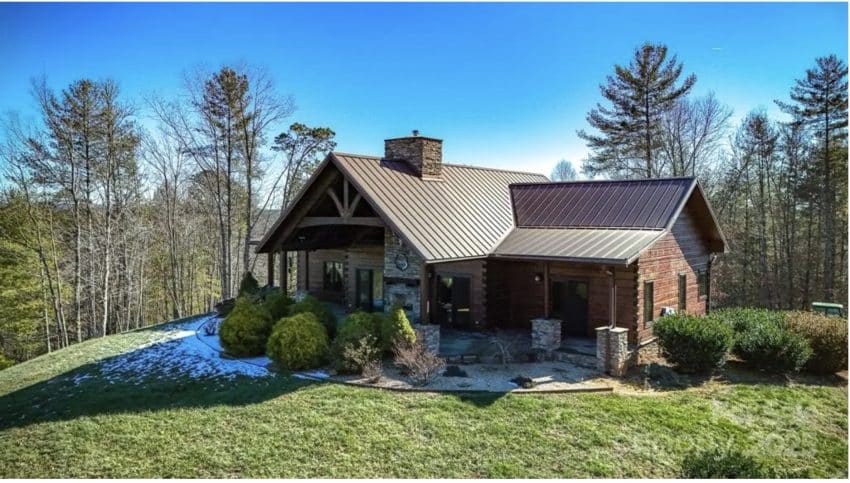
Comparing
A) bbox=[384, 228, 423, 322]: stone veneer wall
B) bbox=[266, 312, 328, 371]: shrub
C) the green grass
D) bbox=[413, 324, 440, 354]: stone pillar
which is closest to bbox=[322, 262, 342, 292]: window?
bbox=[384, 228, 423, 322]: stone veneer wall

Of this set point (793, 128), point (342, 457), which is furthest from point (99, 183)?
point (793, 128)

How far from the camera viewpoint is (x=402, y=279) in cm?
1466

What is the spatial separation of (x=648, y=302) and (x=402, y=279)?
22.4ft

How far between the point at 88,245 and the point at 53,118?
18.2 feet

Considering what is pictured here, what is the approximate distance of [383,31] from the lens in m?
10.9

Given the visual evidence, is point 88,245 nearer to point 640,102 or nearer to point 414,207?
point 414,207

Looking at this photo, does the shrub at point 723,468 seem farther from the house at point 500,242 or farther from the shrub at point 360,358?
the shrub at point 360,358

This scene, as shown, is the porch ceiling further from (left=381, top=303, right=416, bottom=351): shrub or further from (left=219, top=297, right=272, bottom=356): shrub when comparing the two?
(left=381, top=303, right=416, bottom=351): shrub

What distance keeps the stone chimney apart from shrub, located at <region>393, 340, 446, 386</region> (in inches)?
267

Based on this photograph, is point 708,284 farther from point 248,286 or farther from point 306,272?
point 248,286

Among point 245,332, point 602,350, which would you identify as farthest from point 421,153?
point 602,350

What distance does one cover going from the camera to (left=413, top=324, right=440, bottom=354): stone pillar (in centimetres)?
1239

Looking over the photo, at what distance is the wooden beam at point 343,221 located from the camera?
45.3 feet

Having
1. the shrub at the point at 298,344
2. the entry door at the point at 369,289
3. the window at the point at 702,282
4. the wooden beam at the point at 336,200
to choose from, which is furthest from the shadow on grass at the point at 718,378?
the wooden beam at the point at 336,200
